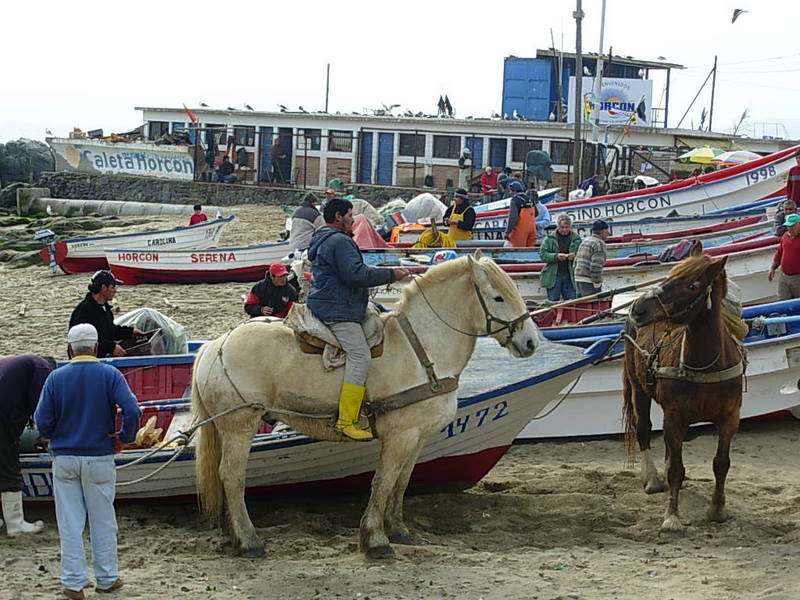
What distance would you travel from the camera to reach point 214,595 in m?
6.70

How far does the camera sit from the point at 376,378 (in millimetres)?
7730

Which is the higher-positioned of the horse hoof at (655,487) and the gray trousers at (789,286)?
the gray trousers at (789,286)

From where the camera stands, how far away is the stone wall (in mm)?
36469

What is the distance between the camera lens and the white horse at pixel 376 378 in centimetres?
768

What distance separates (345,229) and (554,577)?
2.80 m

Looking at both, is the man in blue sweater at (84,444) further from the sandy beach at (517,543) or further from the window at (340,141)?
the window at (340,141)

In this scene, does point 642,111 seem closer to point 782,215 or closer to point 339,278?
point 782,215

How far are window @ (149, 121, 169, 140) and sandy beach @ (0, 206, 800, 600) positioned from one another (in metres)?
38.0

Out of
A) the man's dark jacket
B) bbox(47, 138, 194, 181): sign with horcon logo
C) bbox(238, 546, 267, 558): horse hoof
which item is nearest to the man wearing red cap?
the man's dark jacket

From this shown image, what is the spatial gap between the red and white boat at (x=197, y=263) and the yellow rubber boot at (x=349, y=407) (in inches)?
583

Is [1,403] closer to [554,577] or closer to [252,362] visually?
[252,362]

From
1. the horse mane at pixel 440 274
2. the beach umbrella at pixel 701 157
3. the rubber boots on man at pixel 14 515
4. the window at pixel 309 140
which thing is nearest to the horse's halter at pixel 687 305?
the horse mane at pixel 440 274

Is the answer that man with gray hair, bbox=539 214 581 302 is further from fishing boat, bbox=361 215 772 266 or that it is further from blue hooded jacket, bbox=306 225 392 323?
blue hooded jacket, bbox=306 225 392 323

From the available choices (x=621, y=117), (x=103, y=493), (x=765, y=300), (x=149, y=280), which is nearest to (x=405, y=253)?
(x=765, y=300)
